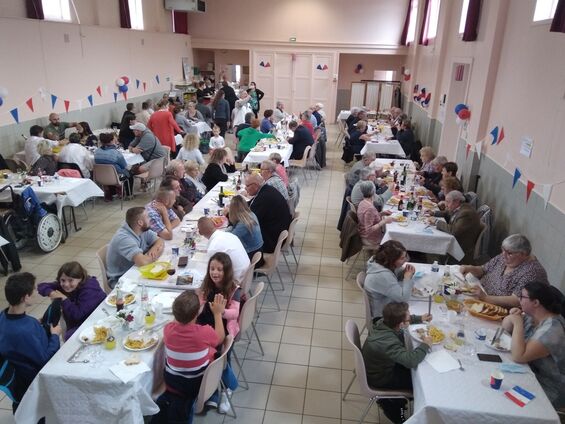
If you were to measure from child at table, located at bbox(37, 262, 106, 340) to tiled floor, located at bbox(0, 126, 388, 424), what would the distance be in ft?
3.38

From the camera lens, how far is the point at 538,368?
3.33 meters

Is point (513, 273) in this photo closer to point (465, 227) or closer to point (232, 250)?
point (465, 227)

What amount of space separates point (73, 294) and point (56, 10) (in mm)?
8843

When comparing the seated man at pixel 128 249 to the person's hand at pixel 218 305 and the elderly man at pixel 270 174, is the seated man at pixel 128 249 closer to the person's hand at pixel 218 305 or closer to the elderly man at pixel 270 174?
the person's hand at pixel 218 305

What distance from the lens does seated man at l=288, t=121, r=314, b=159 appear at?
1041 centimetres

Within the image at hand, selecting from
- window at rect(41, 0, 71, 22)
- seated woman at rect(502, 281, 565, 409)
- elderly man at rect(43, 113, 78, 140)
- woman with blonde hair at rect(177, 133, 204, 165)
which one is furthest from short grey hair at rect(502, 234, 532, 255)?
window at rect(41, 0, 71, 22)

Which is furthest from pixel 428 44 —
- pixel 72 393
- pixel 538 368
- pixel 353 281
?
pixel 72 393

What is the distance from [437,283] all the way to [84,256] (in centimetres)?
514

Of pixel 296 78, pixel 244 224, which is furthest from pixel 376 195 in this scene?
pixel 296 78

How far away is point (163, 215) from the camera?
214 inches

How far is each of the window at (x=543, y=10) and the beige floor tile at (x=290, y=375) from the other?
4935mm

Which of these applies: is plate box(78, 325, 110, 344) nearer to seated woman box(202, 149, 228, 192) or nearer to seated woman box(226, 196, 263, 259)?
seated woman box(226, 196, 263, 259)

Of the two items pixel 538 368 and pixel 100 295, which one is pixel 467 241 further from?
pixel 100 295

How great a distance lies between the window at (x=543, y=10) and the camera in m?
5.26
